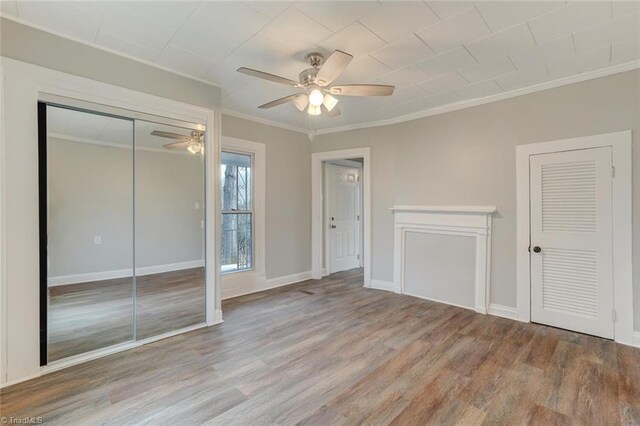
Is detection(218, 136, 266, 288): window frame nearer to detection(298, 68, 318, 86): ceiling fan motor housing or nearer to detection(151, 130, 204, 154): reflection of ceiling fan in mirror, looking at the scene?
detection(151, 130, 204, 154): reflection of ceiling fan in mirror

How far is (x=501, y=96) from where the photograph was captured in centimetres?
355

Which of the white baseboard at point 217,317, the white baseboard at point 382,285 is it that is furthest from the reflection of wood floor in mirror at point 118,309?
the white baseboard at point 382,285

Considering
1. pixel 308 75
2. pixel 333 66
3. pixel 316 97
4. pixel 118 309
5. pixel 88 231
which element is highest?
pixel 308 75

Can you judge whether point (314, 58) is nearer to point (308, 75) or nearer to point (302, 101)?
point (308, 75)

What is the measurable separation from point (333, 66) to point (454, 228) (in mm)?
2748

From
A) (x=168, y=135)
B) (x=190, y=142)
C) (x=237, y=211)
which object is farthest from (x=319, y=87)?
(x=237, y=211)

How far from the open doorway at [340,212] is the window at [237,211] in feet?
4.08

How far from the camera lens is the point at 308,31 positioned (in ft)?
7.61

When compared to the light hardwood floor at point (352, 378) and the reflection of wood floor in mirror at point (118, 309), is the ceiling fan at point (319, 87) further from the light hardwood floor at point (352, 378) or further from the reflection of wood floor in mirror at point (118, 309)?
the light hardwood floor at point (352, 378)

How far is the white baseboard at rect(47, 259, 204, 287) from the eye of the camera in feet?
8.71

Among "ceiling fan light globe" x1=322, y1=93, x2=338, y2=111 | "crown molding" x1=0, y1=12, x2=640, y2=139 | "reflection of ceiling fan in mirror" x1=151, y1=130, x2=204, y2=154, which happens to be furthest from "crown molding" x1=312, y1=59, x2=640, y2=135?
"reflection of ceiling fan in mirror" x1=151, y1=130, x2=204, y2=154

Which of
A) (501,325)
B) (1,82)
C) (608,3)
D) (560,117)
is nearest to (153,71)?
(1,82)

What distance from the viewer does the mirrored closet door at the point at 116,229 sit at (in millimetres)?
2505

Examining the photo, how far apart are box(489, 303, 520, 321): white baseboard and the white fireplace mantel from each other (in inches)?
2.9
